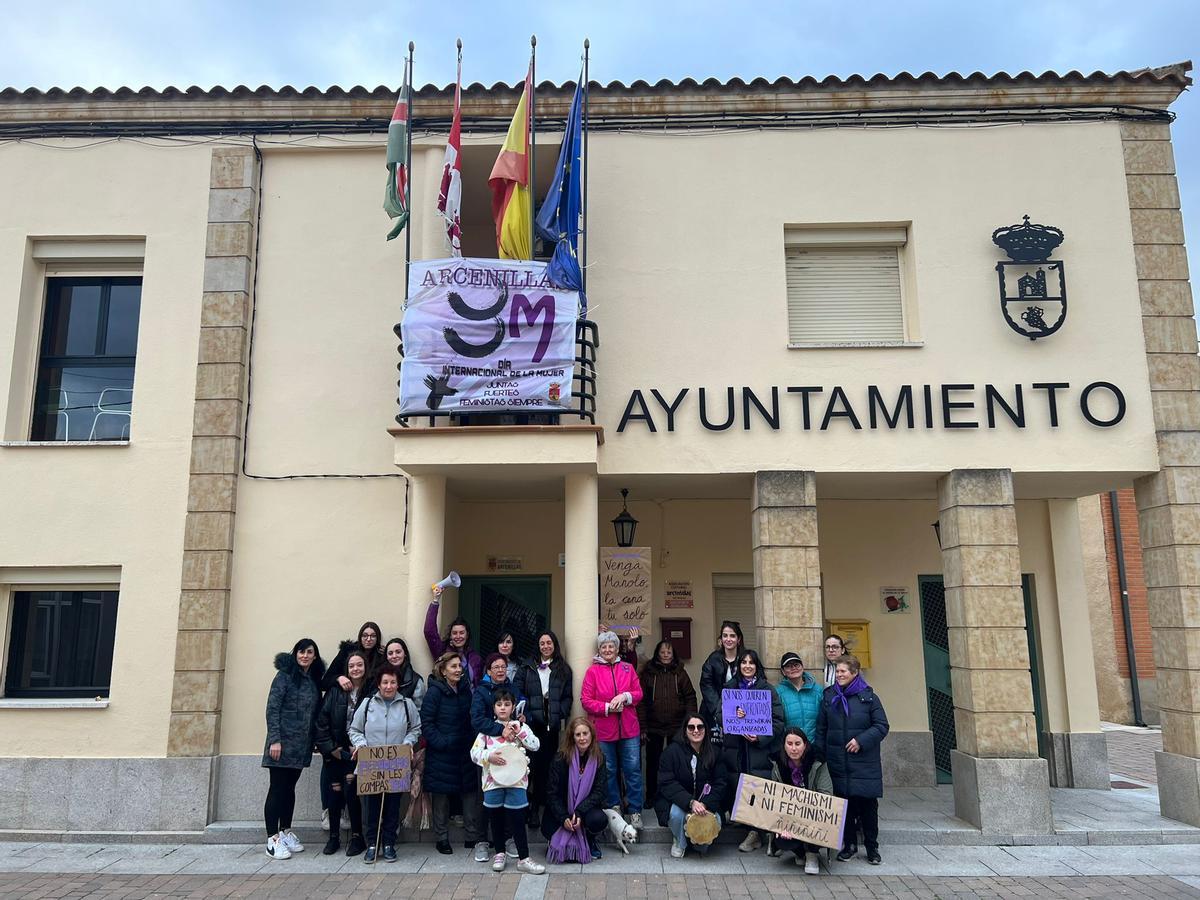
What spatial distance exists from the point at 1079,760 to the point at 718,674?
5.24 m

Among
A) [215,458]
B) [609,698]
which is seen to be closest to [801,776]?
[609,698]

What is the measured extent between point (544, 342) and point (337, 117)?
12.1 ft

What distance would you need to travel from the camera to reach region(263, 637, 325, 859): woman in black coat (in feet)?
23.7

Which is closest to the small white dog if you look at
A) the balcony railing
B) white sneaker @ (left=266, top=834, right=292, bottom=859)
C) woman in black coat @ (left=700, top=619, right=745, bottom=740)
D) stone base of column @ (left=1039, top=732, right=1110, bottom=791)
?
woman in black coat @ (left=700, top=619, right=745, bottom=740)

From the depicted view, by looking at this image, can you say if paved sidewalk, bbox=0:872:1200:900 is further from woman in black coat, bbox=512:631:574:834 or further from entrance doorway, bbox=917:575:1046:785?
entrance doorway, bbox=917:575:1046:785

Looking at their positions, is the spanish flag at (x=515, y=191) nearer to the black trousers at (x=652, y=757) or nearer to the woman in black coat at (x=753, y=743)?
the woman in black coat at (x=753, y=743)

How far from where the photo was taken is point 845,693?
286 inches

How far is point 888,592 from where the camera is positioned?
10.3 metres

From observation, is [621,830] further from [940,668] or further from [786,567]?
[940,668]

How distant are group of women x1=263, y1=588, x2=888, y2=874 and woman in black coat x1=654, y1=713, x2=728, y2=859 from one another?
1 centimetres

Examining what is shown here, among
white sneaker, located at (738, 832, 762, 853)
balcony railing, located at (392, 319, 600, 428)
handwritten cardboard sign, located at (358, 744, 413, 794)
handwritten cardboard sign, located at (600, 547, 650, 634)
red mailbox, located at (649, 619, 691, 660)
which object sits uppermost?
balcony railing, located at (392, 319, 600, 428)

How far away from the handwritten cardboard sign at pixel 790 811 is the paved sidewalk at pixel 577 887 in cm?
36

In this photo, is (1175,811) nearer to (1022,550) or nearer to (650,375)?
(1022,550)

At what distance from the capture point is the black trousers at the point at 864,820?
280 inches
